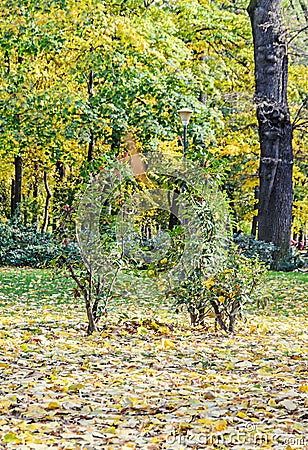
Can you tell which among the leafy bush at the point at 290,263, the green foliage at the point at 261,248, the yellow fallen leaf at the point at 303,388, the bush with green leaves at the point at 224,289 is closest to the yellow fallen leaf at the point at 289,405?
the yellow fallen leaf at the point at 303,388

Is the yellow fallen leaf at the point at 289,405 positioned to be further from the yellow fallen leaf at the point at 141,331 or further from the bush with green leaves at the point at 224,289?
→ the yellow fallen leaf at the point at 141,331

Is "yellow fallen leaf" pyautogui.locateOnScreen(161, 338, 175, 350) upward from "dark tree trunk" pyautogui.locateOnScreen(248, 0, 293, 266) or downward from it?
downward

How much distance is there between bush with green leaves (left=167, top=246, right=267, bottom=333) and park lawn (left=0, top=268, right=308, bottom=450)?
0.85ft

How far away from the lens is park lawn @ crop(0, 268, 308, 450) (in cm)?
330

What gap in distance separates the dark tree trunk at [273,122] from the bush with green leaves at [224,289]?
27.7ft

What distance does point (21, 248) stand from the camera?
17.7 m

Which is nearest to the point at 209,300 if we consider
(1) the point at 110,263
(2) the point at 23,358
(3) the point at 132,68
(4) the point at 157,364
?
(1) the point at 110,263

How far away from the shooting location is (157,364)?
5.12 meters

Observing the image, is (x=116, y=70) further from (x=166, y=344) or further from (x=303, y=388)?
(x=303, y=388)

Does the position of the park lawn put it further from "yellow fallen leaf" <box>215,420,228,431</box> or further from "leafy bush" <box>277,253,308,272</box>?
"leafy bush" <box>277,253,308,272</box>

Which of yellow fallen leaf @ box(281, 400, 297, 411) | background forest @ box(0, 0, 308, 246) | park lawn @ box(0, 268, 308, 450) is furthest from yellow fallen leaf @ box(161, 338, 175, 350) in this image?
background forest @ box(0, 0, 308, 246)

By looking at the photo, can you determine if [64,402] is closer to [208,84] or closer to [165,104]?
[165,104]

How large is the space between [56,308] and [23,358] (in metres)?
3.61

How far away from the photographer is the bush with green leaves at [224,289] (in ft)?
21.6
